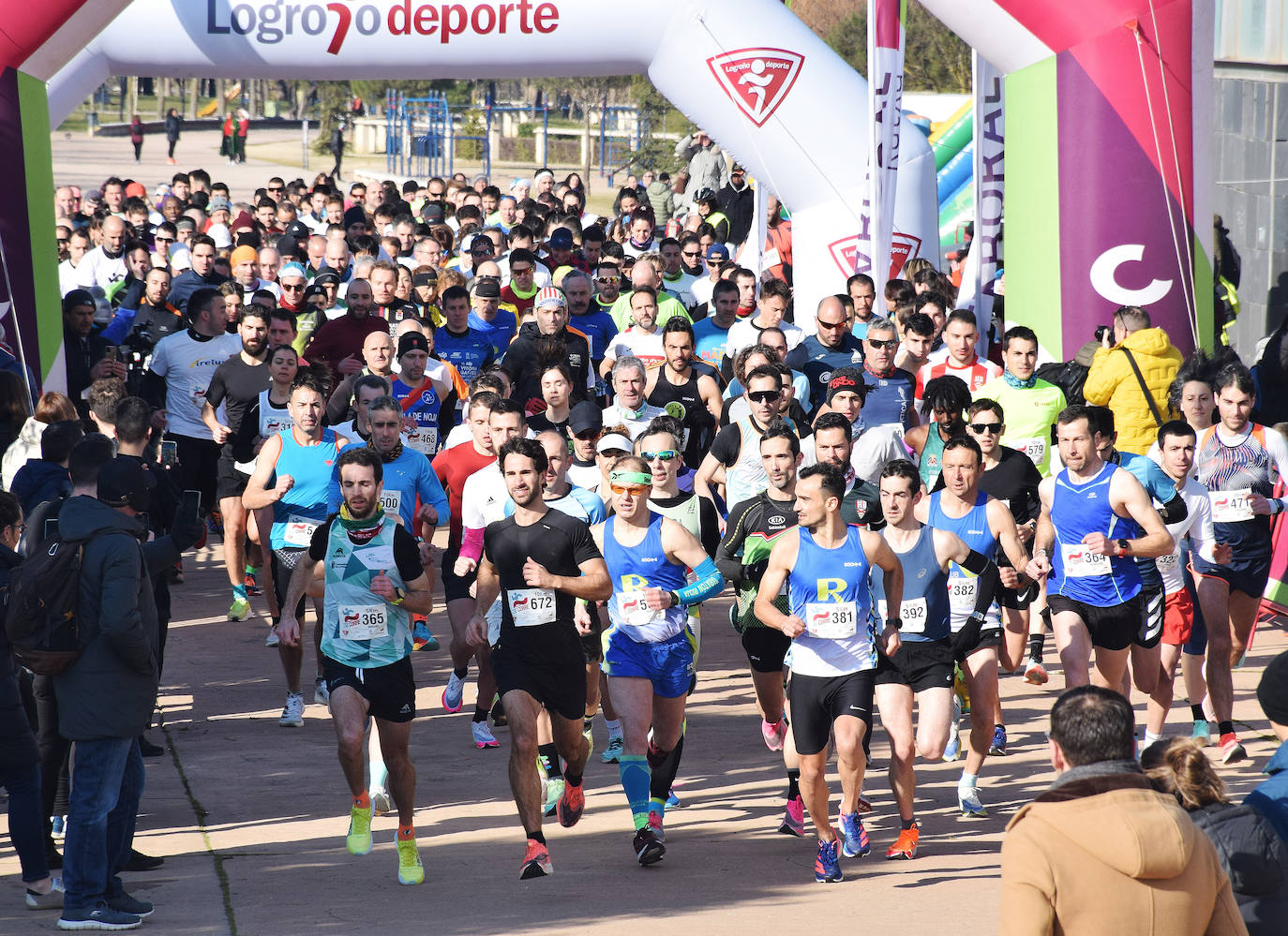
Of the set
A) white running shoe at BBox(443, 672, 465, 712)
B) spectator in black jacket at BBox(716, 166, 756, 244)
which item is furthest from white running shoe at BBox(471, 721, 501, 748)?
spectator in black jacket at BBox(716, 166, 756, 244)

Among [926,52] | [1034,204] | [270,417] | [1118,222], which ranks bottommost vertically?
[270,417]

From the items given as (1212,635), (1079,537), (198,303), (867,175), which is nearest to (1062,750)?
(1079,537)

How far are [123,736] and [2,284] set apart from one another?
4.57 meters

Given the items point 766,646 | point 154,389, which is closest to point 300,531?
point 766,646

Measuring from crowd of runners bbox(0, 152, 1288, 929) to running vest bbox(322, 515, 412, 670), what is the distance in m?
0.01

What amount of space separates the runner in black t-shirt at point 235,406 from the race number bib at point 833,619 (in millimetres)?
4654

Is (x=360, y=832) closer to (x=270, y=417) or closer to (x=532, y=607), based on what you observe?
(x=532, y=607)

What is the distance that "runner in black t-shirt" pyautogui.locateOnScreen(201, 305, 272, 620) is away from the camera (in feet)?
32.3

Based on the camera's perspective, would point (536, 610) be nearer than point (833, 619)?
No

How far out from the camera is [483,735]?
806cm

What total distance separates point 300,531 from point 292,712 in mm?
951

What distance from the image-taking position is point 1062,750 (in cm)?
362

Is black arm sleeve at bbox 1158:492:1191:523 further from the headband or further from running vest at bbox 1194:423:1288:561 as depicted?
the headband

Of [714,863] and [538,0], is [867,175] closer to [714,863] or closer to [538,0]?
[538,0]
